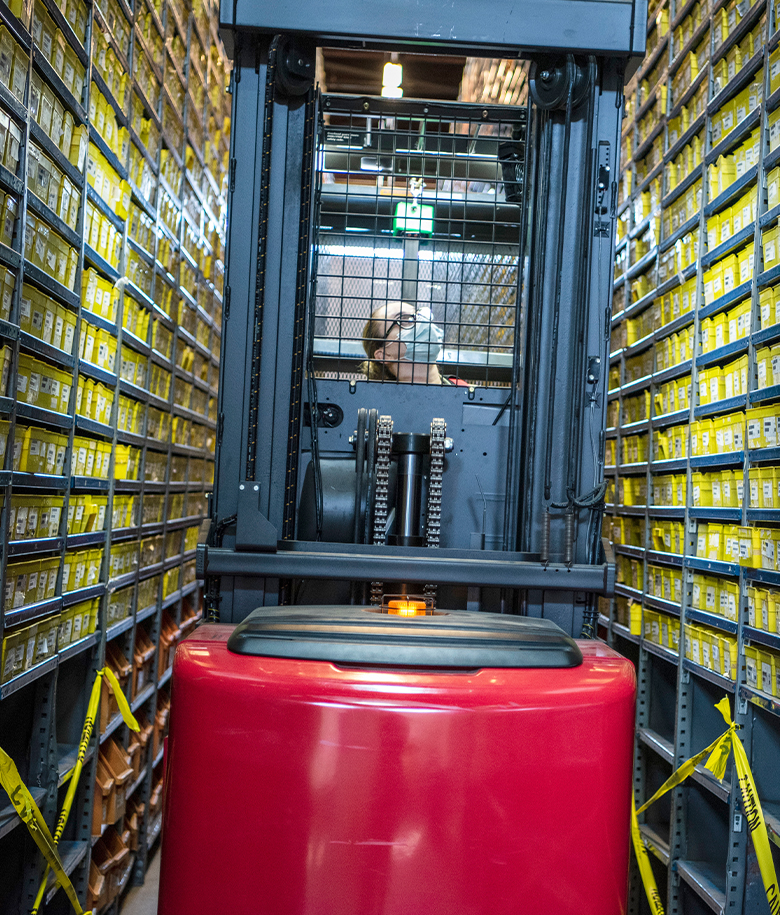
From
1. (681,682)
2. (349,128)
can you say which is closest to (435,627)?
(349,128)

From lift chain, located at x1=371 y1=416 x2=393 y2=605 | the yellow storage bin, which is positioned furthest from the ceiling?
lift chain, located at x1=371 y1=416 x2=393 y2=605

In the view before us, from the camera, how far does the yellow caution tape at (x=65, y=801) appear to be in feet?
9.32

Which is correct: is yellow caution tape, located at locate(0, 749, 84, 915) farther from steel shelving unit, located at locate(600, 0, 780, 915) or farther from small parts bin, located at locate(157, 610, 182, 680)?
steel shelving unit, located at locate(600, 0, 780, 915)

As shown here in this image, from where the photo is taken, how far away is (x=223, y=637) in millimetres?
1961

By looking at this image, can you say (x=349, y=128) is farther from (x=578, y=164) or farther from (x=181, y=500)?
(x=181, y=500)

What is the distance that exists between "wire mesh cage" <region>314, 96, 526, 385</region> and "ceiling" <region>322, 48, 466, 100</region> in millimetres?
1528

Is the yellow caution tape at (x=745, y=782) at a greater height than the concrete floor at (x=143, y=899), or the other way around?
the yellow caution tape at (x=745, y=782)

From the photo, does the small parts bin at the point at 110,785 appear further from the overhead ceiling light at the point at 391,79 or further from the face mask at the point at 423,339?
the overhead ceiling light at the point at 391,79

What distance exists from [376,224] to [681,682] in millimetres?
2688

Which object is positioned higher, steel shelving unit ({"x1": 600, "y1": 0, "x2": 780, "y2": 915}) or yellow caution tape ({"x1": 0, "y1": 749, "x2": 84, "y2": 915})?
steel shelving unit ({"x1": 600, "y1": 0, "x2": 780, "y2": 915})

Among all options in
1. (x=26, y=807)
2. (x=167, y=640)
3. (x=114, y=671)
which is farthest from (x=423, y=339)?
(x=167, y=640)

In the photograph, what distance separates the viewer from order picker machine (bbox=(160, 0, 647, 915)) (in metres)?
1.64

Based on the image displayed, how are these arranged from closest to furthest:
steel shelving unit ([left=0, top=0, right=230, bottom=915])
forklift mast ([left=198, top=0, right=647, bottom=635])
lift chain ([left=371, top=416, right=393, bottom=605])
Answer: forklift mast ([left=198, top=0, right=647, bottom=635]) < lift chain ([left=371, top=416, right=393, bottom=605]) < steel shelving unit ([left=0, top=0, right=230, bottom=915])

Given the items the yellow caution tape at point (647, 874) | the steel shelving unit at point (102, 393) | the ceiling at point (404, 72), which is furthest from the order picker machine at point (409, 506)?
the yellow caution tape at point (647, 874)
